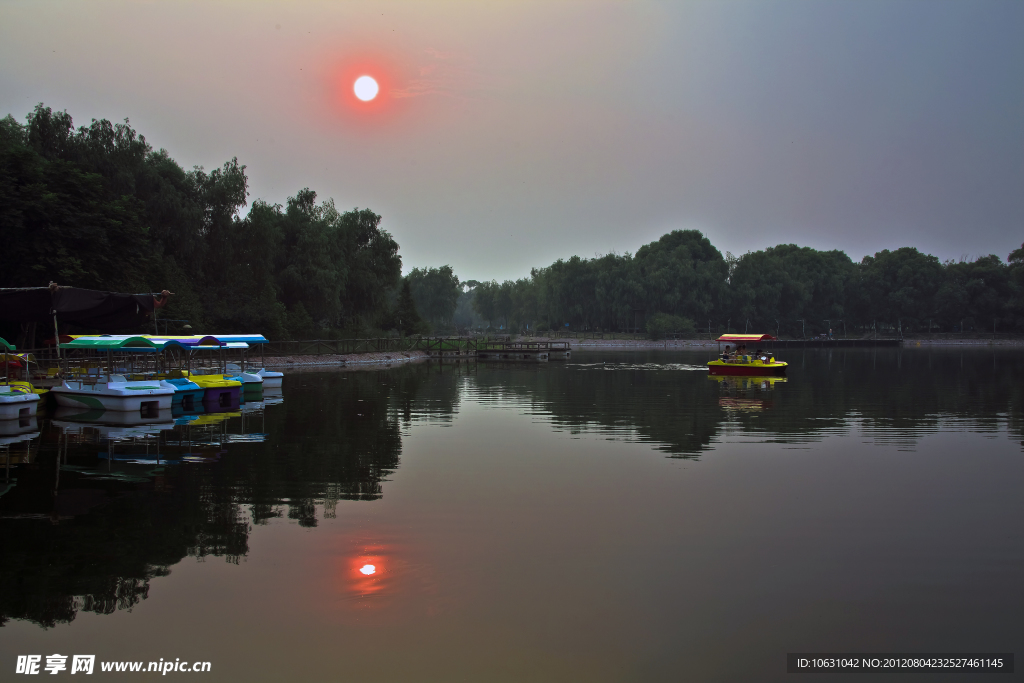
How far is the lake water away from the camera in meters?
8.11

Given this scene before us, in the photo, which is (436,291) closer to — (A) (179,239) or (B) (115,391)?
(A) (179,239)

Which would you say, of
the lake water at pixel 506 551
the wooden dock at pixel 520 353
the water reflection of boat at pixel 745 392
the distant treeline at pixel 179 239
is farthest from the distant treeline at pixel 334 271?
the water reflection of boat at pixel 745 392

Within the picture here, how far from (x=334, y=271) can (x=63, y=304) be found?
137 ft

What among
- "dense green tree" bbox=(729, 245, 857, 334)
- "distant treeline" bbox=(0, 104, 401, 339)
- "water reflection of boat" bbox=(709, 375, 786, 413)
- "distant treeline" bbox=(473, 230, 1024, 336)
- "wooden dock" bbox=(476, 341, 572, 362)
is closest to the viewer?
"water reflection of boat" bbox=(709, 375, 786, 413)

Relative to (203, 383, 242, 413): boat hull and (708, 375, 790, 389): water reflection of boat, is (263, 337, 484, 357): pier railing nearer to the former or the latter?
(203, 383, 242, 413): boat hull

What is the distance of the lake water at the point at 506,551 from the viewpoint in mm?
8109

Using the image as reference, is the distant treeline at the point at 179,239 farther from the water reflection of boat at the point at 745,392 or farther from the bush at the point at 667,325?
the bush at the point at 667,325

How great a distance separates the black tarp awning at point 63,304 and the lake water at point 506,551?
20.4 ft

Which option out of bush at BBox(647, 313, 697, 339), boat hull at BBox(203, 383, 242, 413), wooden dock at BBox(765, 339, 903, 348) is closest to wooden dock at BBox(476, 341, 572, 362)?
bush at BBox(647, 313, 697, 339)

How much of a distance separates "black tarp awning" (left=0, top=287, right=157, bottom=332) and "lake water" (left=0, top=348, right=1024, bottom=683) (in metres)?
6.21

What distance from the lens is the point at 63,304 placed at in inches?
1067

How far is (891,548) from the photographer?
11.4 metres

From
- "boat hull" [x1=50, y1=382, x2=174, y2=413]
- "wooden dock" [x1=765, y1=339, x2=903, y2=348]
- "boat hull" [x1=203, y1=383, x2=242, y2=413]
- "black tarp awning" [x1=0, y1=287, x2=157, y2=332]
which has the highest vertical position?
"black tarp awning" [x1=0, y1=287, x2=157, y2=332]

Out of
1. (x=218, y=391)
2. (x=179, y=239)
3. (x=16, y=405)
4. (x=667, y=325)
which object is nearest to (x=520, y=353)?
(x=179, y=239)
